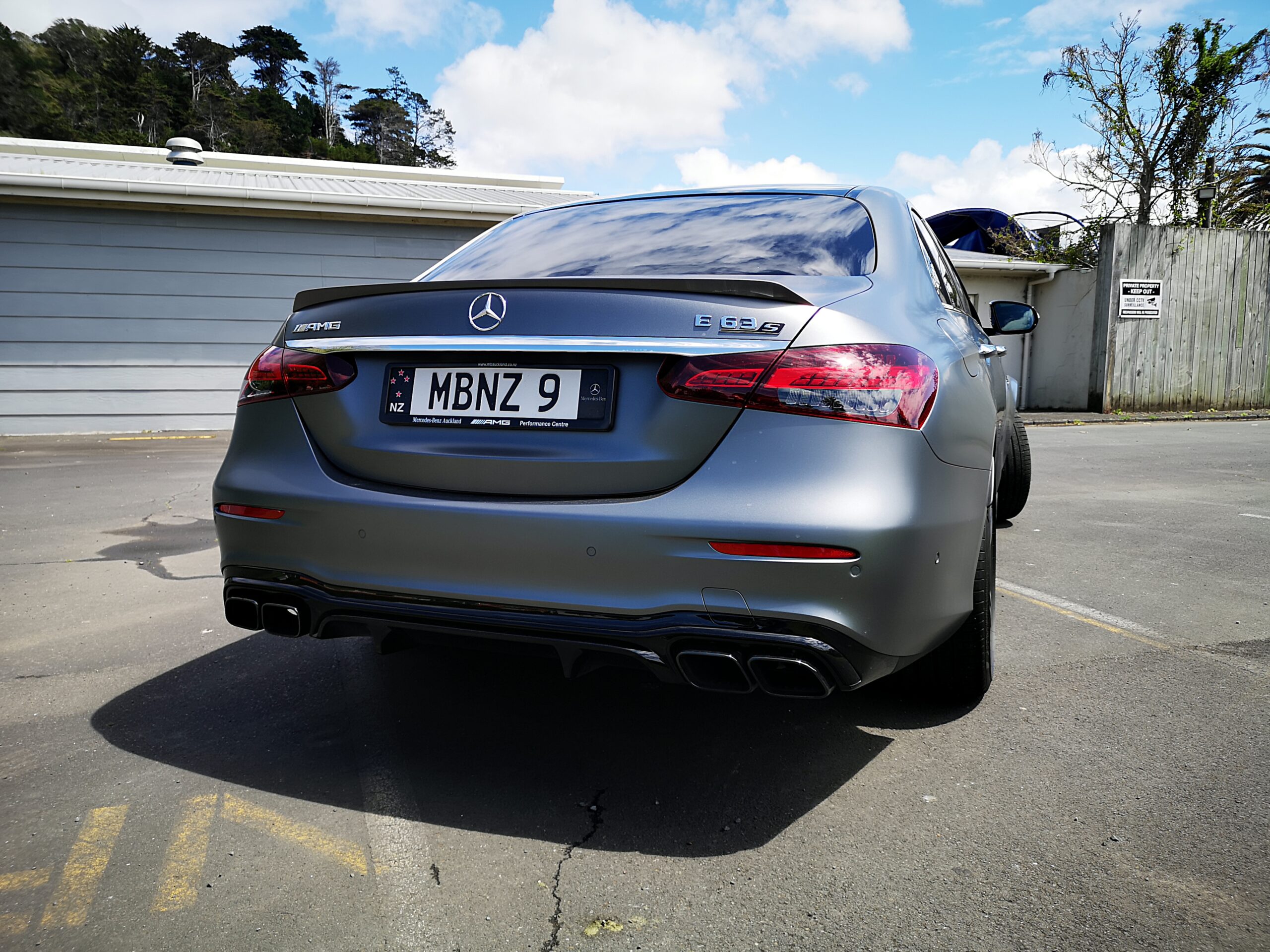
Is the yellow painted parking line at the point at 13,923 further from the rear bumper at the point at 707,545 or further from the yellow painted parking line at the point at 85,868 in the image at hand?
the rear bumper at the point at 707,545

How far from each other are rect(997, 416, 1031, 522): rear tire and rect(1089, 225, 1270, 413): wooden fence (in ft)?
38.8

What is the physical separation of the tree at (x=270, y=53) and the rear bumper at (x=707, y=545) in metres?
88.7

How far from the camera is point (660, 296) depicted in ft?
6.69

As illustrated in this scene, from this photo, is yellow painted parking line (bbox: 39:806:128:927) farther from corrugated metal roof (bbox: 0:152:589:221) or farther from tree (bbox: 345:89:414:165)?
tree (bbox: 345:89:414:165)

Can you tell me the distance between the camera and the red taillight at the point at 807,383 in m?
1.92

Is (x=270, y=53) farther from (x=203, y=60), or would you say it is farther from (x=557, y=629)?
(x=557, y=629)

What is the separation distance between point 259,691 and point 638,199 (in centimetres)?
203

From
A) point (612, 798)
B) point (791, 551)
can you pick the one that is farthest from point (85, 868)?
point (791, 551)

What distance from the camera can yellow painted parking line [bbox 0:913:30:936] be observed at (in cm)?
171

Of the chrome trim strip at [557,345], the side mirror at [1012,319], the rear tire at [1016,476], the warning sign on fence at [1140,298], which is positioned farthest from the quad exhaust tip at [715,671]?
the warning sign on fence at [1140,298]

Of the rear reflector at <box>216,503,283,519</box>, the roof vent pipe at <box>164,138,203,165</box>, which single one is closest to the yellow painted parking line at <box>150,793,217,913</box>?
the rear reflector at <box>216,503,283,519</box>

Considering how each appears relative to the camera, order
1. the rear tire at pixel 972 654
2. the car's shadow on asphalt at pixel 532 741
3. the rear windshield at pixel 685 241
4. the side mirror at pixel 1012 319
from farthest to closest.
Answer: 1. the side mirror at pixel 1012 319
2. the rear tire at pixel 972 654
3. the rear windshield at pixel 685 241
4. the car's shadow on asphalt at pixel 532 741

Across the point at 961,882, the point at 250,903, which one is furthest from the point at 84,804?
the point at 961,882

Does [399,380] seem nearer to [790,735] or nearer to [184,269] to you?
[790,735]
